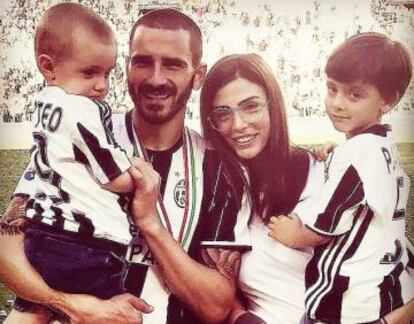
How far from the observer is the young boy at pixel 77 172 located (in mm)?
2006

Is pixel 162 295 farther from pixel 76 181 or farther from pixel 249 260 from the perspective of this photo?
pixel 76 181

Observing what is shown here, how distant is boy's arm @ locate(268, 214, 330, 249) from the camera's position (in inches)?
84.4

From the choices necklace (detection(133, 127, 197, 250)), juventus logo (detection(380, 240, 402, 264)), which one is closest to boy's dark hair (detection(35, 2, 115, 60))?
necklace (detection(133, 127, 197, 250))

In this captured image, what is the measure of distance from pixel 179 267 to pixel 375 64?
0.95m

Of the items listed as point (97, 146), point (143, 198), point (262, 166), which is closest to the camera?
point (97, 146)

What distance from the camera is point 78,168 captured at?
202 centimetres

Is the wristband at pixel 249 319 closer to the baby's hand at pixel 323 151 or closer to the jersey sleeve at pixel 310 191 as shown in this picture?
the jersey sleeve at pixel 310 191

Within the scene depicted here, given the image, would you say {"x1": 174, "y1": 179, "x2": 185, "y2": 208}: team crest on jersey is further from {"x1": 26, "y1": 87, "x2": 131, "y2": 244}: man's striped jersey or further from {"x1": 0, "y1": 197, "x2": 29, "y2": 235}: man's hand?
{"x1": 0, "y1": 197, "x2": 29, "y2": 235}: man's hand

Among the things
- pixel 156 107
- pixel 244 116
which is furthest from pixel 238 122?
pixel 156 107

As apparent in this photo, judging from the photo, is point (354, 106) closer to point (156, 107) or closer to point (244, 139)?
point (244, 139)

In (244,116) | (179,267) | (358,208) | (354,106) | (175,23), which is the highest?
(175,23)

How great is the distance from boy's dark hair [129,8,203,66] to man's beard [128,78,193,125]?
0.11m

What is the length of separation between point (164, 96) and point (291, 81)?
0.45 meters

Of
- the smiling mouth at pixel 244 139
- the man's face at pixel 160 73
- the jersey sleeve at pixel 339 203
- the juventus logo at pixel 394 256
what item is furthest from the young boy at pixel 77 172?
the juventus logo at pixel 394 256
